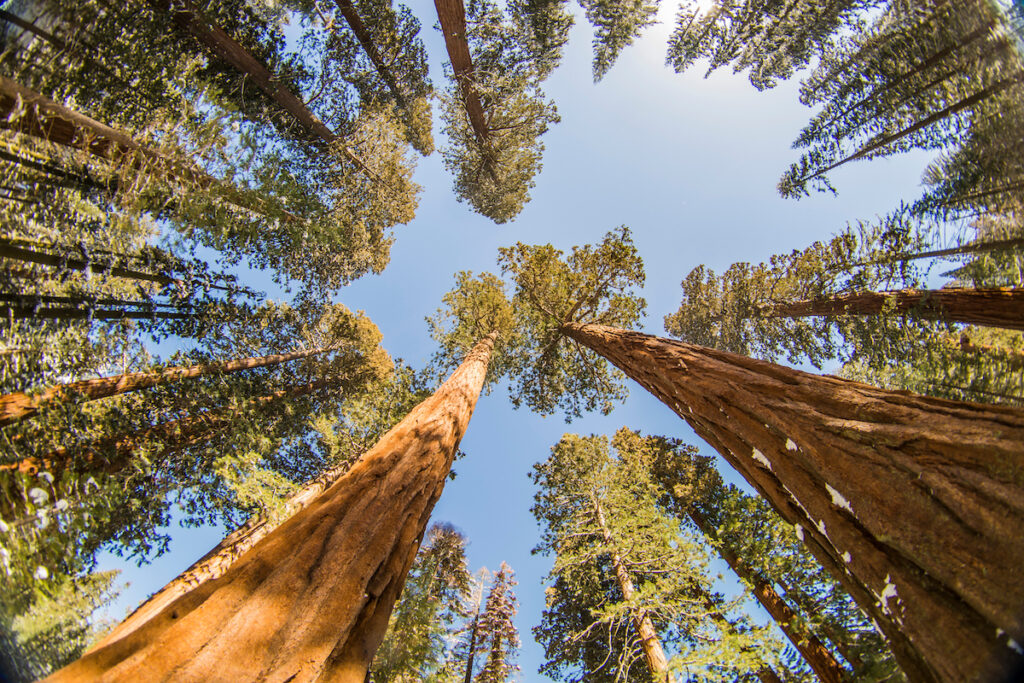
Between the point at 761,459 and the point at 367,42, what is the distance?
11.8 m

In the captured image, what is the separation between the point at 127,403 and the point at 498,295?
352 inches

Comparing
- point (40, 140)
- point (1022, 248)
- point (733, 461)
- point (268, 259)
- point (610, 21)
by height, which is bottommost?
point (733, 461)

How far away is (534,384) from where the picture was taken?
37.7ft

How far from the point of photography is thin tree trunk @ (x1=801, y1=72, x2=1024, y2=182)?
18.6 feet

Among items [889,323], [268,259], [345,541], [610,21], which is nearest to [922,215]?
[889,323]

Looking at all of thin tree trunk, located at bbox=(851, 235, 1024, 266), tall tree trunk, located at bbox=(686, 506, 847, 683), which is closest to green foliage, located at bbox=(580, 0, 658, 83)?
thin tree trunk, located at bbox=(851, 235, 1024, 266)

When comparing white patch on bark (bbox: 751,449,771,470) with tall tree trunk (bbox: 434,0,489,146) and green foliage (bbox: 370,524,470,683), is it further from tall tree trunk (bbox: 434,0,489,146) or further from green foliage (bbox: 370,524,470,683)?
tall tree trunk (bbox: 434,0,489,146)

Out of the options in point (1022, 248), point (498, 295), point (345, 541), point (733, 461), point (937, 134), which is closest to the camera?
point (345, 541)

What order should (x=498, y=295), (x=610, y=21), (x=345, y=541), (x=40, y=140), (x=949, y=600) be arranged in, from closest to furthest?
1. (x=949, y=600)
2. (x=345, y=541)
3. (x=40, y=140)
4. (x=610, y=21)
5. (x=498, y=295)

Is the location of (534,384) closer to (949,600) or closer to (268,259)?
(268,259)

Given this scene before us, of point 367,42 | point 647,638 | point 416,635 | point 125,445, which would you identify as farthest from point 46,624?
point 367,42

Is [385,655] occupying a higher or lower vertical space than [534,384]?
lower

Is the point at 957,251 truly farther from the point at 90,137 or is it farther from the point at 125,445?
the point at 125,445

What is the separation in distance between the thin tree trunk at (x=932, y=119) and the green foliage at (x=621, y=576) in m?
8.72
